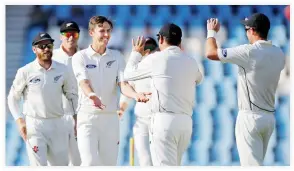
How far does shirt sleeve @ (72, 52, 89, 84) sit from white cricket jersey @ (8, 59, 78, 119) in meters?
0.46

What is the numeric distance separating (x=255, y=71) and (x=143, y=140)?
2647mm

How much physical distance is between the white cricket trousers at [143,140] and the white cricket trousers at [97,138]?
1.44 meters

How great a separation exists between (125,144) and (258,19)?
617 centimetres

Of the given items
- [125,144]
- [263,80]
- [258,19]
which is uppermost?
[258,19]

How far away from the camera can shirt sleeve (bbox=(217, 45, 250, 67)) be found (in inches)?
362

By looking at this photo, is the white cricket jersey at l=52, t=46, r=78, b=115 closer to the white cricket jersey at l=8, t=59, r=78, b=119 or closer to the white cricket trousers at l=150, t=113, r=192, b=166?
the white cricket jersey at l=8, t=59, r=78, b=119

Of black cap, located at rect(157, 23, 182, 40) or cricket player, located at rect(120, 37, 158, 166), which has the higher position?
black cap, located at rect(157, 23, 182, 40)

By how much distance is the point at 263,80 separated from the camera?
9.36m

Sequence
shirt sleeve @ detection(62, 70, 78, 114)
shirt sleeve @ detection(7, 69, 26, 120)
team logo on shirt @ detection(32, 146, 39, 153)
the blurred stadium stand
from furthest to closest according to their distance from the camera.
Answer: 1. the blurred stadium stand
2. shirt sleeve @ detection(62, 70, 78, 114)
3. shirt sleeve @ detection(7, 69, 26, 120)
4. team logo on shirt @ detection(32, 146, 39, 153)

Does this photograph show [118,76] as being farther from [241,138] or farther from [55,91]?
[241,138]

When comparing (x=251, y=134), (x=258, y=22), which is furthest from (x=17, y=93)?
(x=258, y=22)

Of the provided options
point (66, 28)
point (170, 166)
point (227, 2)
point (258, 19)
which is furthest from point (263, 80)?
point (227, 2)

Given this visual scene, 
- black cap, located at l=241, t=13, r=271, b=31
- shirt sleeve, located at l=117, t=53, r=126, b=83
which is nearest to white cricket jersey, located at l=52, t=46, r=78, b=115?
shirt sleeve, located at l=117, t=53, r=126, b=83

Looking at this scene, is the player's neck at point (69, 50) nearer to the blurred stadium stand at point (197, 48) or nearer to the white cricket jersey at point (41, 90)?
the white cricket jersey at point (41, 90)
